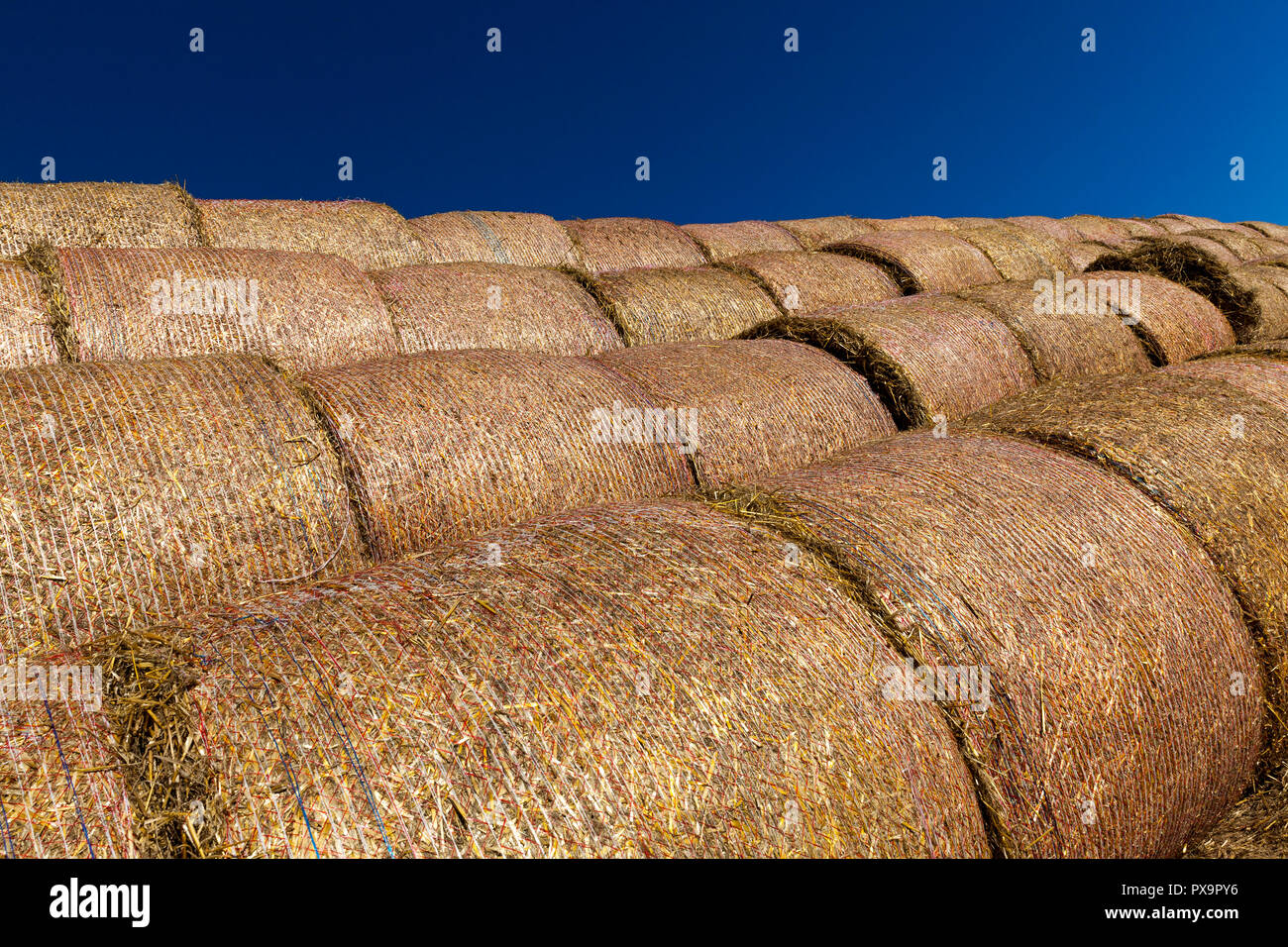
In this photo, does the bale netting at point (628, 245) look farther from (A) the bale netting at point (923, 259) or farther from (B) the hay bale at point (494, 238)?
(A) the bale netting at point (923, 259)

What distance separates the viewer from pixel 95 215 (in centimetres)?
698

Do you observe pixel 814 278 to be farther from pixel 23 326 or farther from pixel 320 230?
pixel 23 326

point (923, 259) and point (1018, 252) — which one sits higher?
point (1018, 252)

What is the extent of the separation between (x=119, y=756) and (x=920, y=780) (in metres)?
2.20

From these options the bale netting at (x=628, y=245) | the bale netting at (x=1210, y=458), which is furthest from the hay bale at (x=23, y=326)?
the bale netting at (x=628, y=245)

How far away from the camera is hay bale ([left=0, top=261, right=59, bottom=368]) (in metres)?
4.75

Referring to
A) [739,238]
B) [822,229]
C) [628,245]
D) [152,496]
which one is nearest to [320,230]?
[628,245]

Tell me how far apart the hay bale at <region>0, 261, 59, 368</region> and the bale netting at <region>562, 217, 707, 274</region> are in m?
5.99

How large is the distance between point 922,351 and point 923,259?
15.3ft

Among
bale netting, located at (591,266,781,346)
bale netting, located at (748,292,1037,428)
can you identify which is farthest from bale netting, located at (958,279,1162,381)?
bale netting, located at (591,266,781,346)
